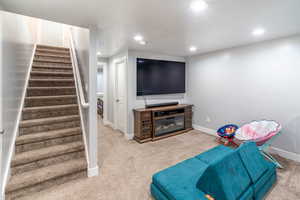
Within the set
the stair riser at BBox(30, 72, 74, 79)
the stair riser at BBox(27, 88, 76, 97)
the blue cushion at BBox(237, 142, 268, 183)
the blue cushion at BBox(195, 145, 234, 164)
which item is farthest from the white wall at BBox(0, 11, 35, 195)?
the blue cushion at BBox(237, 142, 268, 183)

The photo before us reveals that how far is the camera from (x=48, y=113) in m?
2.77

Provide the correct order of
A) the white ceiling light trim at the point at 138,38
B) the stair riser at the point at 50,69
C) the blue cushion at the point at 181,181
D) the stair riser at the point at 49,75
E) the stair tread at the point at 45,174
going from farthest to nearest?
1. the stair riser at the point at 50,69
2. the stair riser at the point at 49,75
3. the white ceiling light trim at the point at 138,38
4. the stair tread at the point at 45,174
5. the blue cushion at the point at 181,181

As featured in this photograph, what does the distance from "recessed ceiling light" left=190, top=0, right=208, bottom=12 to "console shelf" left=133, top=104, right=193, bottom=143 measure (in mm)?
2374

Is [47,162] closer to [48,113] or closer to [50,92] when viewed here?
[48,113]

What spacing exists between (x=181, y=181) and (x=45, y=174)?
182 centimetres

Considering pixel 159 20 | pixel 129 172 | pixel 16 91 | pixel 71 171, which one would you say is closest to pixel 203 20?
pixel 159 20

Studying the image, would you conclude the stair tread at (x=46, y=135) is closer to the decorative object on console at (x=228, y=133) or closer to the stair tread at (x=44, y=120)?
the stair tread at (x=44, y=120)

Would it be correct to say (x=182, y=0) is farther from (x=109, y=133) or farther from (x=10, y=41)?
(x=109, y=133)

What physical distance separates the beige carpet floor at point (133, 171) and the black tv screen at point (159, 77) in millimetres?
1399

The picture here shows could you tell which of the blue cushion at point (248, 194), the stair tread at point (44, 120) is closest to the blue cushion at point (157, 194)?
the blue cushion at point (248, 194)

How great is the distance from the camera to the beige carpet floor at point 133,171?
6.17 feet

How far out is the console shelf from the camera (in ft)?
11.8

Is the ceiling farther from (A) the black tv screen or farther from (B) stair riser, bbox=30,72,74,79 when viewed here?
(B) stair riser, bbox=30,72,74,79

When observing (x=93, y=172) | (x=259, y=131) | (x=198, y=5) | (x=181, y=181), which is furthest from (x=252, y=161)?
(x=93, y=172)
